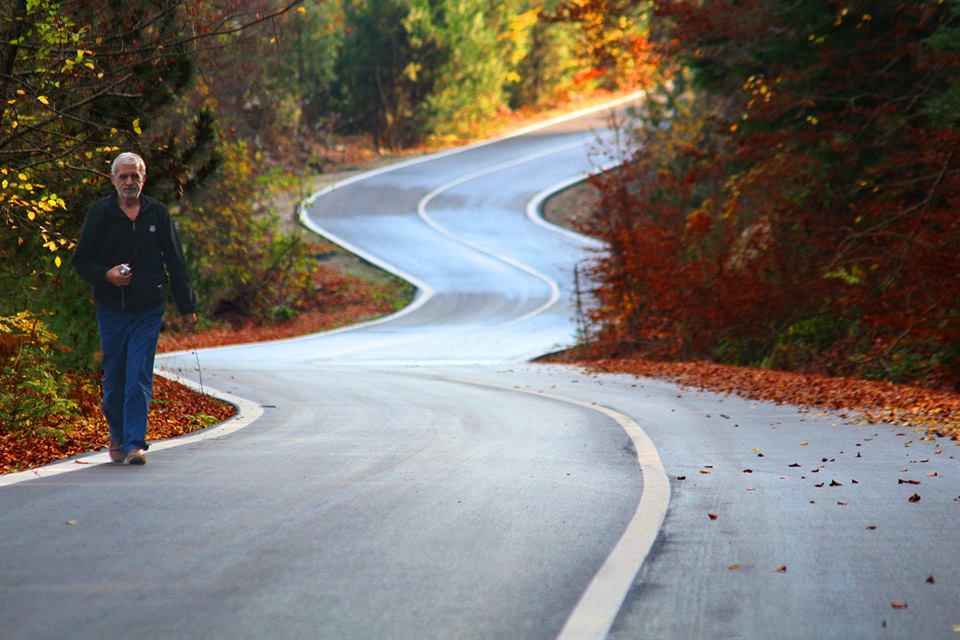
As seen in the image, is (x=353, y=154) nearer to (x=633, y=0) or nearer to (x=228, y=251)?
(x=228, y=251)

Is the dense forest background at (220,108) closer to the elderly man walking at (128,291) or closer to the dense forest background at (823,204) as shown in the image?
the elderly man walking at (128,291)

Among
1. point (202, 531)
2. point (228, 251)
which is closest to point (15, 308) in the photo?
point (202, 531)

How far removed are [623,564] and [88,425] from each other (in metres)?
6.35

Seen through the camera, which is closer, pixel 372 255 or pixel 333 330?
pixel 333 330

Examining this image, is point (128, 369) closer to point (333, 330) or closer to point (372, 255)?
point (333, 330)

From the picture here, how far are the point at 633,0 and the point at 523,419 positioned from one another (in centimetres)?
1527

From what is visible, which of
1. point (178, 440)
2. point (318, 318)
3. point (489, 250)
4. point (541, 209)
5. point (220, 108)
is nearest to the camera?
point (178, 440)

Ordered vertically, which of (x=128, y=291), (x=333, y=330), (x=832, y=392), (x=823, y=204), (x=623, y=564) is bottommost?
(x=832, y=392)

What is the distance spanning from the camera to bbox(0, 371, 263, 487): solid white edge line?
8.55 m

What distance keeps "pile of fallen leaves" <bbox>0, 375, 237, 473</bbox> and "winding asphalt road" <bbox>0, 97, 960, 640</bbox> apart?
0.42 meters

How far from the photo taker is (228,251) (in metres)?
34.4

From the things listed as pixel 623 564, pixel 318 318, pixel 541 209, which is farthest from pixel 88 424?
pixel 541 209

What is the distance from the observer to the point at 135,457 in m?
9.02

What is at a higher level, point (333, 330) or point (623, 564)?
point (333, 330)
